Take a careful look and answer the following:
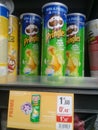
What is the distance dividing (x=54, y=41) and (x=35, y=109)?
0.28 meters

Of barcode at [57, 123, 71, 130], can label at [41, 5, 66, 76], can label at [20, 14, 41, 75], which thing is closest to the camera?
barcode at [57, 123, 71, 130]

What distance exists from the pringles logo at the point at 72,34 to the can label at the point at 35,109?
1.16ft

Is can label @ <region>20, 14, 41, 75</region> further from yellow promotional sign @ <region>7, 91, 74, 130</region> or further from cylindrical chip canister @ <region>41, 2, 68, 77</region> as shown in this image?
yellow promotional sign @ <region>7, 91, 74, 130</region>

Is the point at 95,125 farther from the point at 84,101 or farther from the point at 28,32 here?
the point at 28,32

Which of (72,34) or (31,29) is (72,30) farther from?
(31,29)

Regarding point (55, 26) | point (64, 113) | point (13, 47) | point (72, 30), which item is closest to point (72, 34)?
point (72, 30)

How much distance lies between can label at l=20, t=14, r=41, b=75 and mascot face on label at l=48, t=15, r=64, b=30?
128mm

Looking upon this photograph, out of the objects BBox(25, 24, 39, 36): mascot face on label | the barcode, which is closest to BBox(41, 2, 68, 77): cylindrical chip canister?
BBox(25, 24, 39, 36): mascot face on label

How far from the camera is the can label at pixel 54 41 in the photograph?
0.88m

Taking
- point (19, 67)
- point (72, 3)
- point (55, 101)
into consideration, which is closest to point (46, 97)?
point (55, 101)

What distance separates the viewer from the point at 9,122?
729mm

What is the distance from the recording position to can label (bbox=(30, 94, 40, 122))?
721 mm

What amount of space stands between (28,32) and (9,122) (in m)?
0.43

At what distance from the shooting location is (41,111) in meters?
Answer: 0.72
